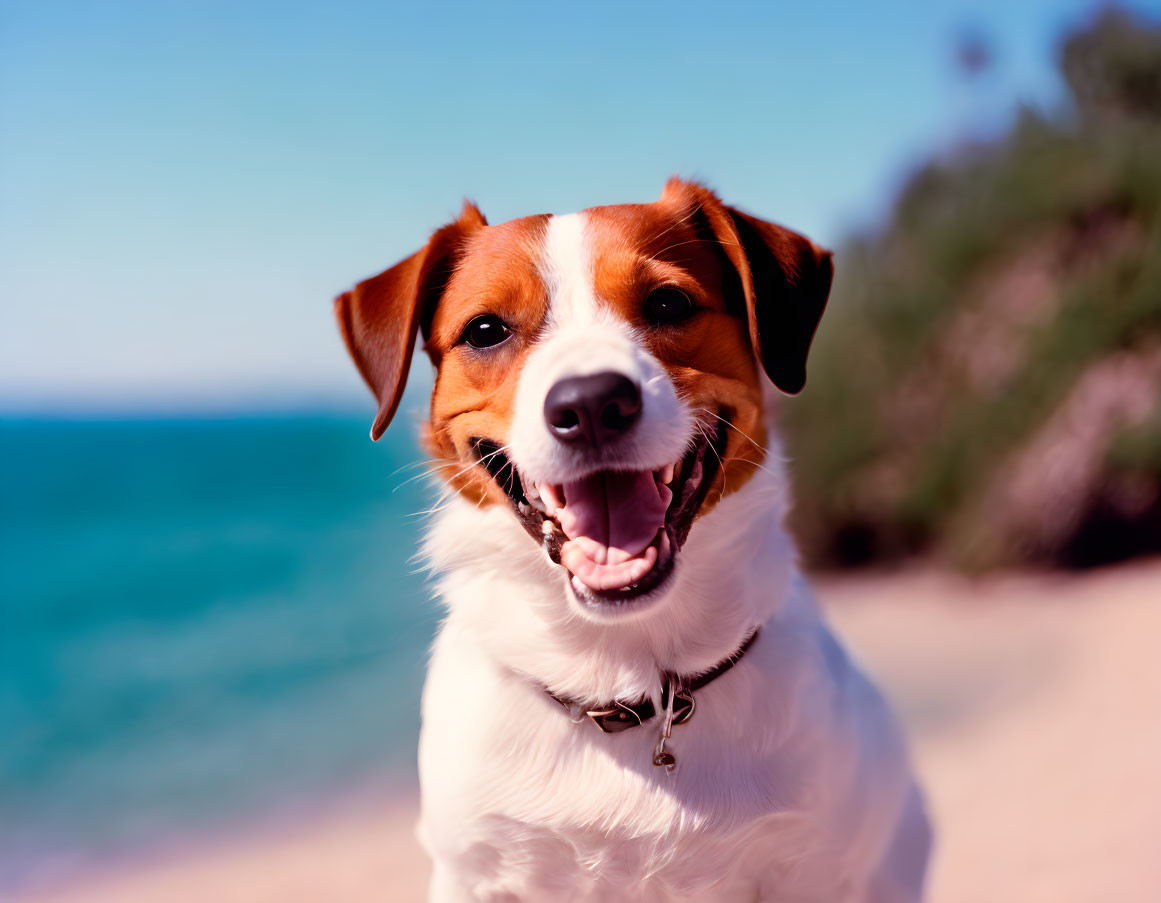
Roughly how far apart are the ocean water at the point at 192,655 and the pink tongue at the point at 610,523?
592mm

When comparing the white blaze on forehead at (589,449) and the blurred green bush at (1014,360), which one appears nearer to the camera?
the white blaze on forehead at (589,449)

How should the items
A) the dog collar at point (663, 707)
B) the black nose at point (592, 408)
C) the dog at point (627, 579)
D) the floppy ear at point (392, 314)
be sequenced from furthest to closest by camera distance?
the floppy ear at point (392, 314) < the dog collar at point (663, 707) < the dog at point (627, 579) < the black nose at point (592, 408)

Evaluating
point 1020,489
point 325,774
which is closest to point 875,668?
point 1020,489

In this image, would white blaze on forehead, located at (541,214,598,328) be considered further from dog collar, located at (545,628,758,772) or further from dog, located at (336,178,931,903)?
dog collar, located at (545,628,758,772)

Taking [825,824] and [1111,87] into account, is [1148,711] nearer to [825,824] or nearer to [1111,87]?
[825,824]

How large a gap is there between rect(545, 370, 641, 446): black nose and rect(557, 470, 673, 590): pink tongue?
0.19 metres

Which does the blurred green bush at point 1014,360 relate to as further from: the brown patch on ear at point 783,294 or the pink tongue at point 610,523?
the pink tongue at point 610,523

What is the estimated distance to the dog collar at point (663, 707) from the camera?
2277 mm

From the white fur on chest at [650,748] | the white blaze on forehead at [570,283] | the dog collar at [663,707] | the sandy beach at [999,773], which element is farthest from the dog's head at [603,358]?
the sandy beach at [999,773]

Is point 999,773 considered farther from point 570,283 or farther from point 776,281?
point 570,283

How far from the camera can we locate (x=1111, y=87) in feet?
37.6

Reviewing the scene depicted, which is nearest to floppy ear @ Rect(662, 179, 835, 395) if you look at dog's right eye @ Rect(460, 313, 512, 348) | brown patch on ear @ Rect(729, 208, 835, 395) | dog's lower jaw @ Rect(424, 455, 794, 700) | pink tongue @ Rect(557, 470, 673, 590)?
brown patch on ear @ Rect(729, 208, 835, 395)

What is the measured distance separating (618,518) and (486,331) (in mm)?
616

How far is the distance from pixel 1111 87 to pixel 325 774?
11.7 m
